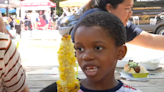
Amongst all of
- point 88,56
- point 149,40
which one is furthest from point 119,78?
point 88,56

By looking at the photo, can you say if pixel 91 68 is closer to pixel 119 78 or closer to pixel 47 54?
pixel 119 78

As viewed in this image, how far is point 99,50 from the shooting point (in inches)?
49.6

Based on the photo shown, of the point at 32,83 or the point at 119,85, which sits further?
the point at 32,83

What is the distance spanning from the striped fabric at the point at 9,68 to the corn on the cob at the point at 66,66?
1.80ft

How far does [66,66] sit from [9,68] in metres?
0.58

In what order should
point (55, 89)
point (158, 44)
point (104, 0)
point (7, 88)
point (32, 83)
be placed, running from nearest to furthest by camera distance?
point (55, 89) < point (7, 88) < point (104, 0) < point (158, 44) < point (32, 83)

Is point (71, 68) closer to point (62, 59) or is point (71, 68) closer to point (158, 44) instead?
point (62, 59)

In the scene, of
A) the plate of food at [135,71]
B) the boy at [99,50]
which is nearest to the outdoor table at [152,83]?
the plate of food at [135,71]

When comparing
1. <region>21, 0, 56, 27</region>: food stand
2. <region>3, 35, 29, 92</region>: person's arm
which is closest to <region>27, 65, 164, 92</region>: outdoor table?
<region>3, 35, 29, 92</region>: person's arm

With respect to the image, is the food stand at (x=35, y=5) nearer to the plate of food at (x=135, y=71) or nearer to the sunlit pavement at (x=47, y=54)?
the sunlit pavement at (x=47, y=54)

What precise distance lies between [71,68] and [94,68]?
0.15m

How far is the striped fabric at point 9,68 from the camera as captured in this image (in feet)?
4.93

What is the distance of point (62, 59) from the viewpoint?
3.69 ft

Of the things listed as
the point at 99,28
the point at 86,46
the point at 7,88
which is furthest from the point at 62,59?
the point at 7,88
